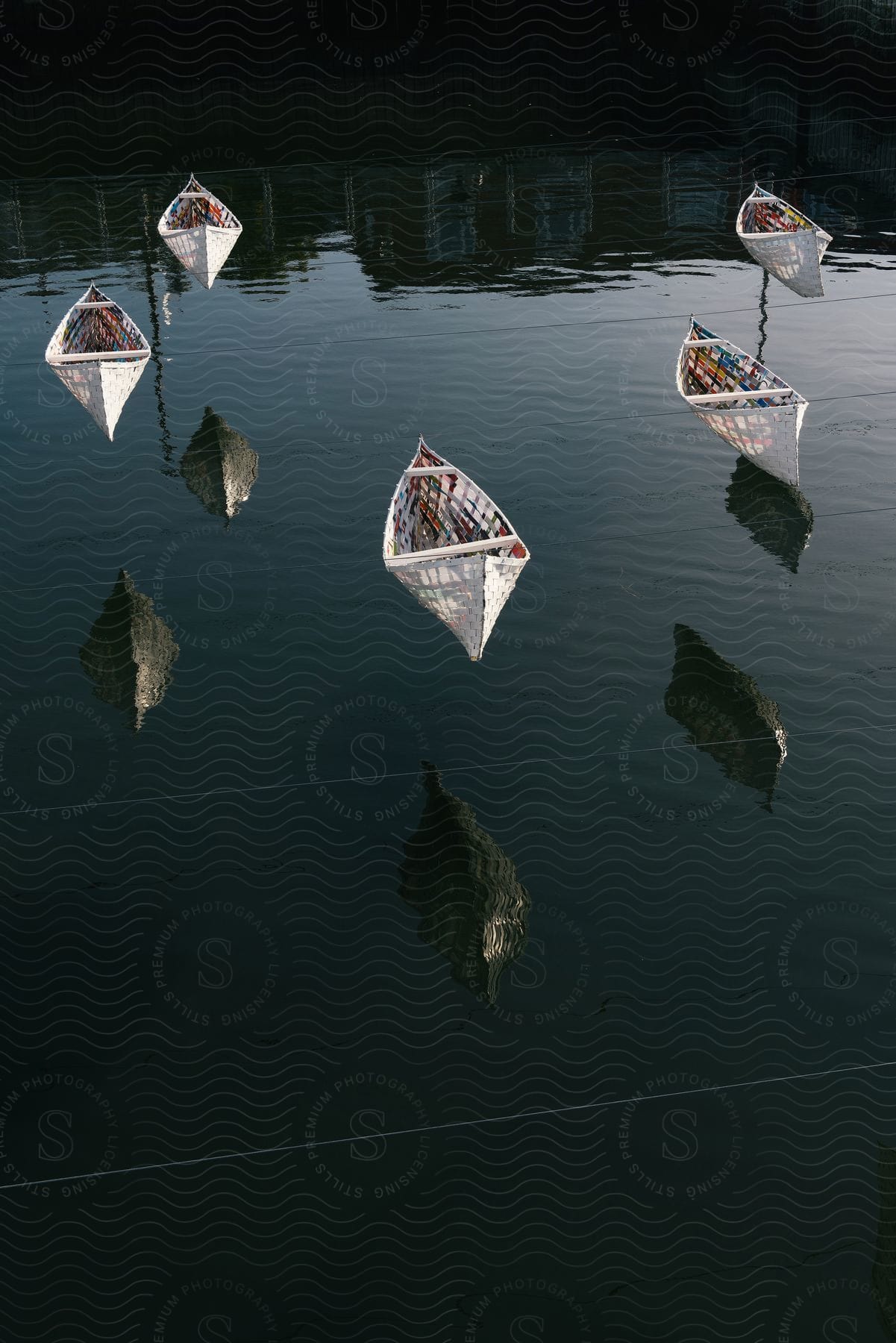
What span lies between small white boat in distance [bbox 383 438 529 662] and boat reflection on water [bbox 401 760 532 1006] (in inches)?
123

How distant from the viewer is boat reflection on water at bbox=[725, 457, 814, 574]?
32406mm

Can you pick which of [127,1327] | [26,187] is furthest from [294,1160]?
[26,187]

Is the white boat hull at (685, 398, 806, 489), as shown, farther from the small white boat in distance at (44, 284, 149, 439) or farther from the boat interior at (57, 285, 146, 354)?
the boat interior at (57, 285, 146, 354)

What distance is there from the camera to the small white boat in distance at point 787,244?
46250 mm

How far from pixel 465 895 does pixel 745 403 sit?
56.7 ft

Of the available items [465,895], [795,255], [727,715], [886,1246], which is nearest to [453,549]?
[727,715]

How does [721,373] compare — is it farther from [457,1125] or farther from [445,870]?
[457,1125]

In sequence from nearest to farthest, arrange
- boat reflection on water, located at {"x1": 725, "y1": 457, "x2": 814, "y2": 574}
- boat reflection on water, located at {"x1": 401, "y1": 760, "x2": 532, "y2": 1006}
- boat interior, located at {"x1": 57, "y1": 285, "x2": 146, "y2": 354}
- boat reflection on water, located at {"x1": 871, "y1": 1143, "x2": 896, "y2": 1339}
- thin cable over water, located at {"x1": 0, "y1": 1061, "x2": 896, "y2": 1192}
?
boat reflection on water, located at {"x1": 871, "y1": 1143, "x2": 896, "y2": 1339}
thin cable over water, located at {"x1": 0, "y1": 1061, "x2": 896, "y2": 1192}
boat reflection on water, located at {"x1": 401, "y1": 760, "x2": 532, "y2": 1006}
boat reflection on water, located at {"x1": 725, "y1": 457, "x2": 814, "y2": 574}
boat interior, located at {"x1": 57, "y1": 285, "x2": 146, "y2": 354}

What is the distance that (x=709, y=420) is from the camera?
109 feet

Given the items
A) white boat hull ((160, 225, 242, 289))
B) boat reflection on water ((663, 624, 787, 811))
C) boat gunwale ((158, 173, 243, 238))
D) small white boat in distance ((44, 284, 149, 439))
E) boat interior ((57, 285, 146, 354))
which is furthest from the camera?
boat gunwale ((158, 173, 243, 238))

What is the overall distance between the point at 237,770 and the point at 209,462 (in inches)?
561

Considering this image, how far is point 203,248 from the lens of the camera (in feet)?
156

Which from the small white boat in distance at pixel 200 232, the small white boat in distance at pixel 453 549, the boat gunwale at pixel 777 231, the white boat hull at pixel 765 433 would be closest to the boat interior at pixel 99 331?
the small white boat in distance at pixel 200 232

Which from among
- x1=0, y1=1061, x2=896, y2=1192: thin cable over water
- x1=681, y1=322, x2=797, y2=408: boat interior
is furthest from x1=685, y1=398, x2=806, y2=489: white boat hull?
x1=0, y1=1061, x2=896, y2=1192: thin cable over water
